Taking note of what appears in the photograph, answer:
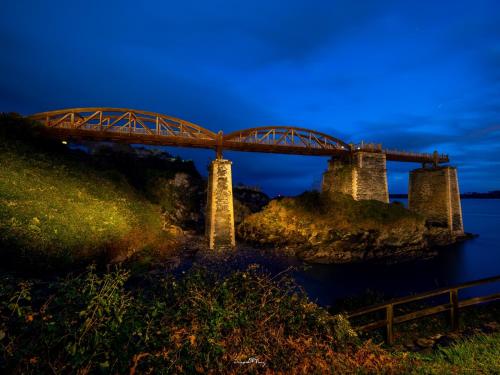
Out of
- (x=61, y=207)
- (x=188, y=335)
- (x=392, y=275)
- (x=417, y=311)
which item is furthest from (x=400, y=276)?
(x=61, y=207)

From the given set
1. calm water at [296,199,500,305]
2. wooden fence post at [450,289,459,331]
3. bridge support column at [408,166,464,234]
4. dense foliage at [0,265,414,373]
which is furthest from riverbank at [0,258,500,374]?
bridge support column at [408,166,464,234]

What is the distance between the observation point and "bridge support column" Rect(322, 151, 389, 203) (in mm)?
31734

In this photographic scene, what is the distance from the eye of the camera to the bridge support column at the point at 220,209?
80.1 feet

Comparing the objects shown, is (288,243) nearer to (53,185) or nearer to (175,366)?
(53,185)

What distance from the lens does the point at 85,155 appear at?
99.3 feet

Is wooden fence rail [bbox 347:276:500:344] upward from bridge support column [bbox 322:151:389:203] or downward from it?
downward

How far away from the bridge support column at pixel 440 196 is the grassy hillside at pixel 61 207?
120 ft

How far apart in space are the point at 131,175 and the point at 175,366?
31.4 meters

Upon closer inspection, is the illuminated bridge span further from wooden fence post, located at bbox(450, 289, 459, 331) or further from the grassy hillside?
wooden fence post, located at bbox(450, 289, 459, 331)

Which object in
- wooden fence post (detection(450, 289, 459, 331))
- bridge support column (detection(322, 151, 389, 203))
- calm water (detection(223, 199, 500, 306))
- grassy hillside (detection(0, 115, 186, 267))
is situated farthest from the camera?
bridge support column (detection(322, 151, 389, 203))

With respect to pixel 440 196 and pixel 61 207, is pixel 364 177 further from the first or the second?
pixel 61 207

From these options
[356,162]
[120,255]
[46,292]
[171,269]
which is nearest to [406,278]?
[356,162]

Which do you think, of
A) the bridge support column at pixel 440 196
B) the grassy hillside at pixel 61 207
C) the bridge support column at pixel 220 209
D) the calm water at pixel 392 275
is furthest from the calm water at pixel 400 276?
the grassy hillside at pixel 61 207

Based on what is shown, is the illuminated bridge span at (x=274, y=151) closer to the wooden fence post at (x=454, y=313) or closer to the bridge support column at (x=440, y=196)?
the bridge support column at (x=440, y=196)
